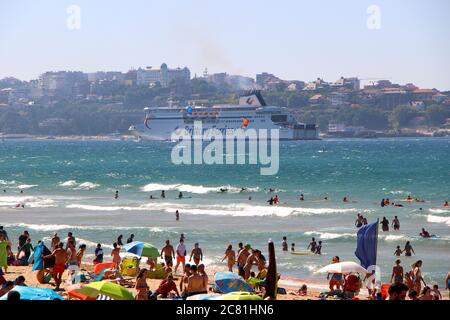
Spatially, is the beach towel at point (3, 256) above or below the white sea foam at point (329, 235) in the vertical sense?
above

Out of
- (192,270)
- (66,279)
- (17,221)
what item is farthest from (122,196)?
(192,270)

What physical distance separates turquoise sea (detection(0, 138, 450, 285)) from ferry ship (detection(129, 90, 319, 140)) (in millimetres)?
53439

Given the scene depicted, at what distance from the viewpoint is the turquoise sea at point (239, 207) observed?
28.1 meters

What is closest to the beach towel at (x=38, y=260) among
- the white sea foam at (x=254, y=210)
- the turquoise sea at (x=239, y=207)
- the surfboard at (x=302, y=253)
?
the turquoise sea at (x=239, y=207)

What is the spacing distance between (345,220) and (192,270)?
22826 mm

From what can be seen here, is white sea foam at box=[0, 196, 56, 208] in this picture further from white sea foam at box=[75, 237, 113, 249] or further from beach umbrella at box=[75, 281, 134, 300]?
beach umbrella at box=[75, 281, 134, 300]

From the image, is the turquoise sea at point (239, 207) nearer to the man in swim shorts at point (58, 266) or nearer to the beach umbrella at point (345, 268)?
the beach umbrella at point (345, 268)

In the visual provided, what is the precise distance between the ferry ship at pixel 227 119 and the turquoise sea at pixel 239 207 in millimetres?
53439

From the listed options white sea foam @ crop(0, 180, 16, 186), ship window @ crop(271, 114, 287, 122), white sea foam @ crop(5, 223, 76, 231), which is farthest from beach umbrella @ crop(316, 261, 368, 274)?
ship window @ crop(271, 114, 287, 122)

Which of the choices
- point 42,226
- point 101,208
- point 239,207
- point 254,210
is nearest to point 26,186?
point 101,208

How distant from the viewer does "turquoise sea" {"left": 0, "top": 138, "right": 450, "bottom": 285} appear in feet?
92.1

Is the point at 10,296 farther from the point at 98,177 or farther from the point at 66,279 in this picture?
the point at 98,177

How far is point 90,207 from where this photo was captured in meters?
42.3

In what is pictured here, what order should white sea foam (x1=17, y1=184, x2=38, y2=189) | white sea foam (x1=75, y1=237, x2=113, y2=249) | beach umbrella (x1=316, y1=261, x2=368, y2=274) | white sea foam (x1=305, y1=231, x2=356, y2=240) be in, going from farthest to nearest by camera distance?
white sea foam (x1=17, y1=184, x2=38, y2=189) < white sea foam (x1=305, y1=231, x2=356, y2=240) < white sea foam (x1=75, y1=237, x2=113, y2=249) < beach umbrella (x1=316, y1=261, x2=368, y2=274)
